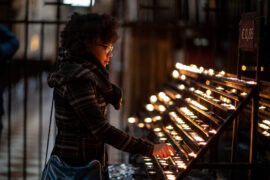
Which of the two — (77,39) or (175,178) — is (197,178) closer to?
(175,178)

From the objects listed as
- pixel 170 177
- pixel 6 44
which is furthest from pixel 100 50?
pixel 6 44

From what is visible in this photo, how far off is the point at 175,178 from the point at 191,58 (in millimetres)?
9857

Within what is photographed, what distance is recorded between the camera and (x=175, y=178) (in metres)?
2.55

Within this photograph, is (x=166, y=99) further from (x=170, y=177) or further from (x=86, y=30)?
(x=86, y=30)

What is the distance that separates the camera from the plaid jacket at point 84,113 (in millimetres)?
2230

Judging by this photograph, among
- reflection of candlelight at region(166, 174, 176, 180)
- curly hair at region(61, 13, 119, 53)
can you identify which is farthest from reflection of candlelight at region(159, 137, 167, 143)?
curly hair at region(61, 13, 119, 53)

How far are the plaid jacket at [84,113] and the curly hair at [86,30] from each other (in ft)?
0.28

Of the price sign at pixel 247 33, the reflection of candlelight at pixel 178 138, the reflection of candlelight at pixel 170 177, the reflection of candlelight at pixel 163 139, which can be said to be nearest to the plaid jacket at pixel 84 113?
the reflection of candlelight at pixel 170 177

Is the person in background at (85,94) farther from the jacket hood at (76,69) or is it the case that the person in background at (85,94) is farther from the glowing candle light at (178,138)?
the glowing candle light at (178,138)

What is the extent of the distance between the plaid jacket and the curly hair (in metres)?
0.09

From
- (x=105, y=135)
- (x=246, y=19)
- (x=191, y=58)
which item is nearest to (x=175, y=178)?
(x=105, y=135)

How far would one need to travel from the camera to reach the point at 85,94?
2227 millimetres

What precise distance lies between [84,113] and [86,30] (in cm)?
52

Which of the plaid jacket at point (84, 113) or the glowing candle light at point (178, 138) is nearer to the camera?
the plaid jacket at point (84, 113)
